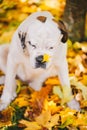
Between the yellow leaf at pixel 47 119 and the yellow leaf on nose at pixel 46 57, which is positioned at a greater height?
the yellow leaf on nose at pixel 46 57

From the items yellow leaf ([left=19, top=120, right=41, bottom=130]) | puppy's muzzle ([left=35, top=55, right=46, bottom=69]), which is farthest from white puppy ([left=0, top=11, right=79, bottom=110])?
yellow leaf ([left=19, top=120, right=41, bottom=130])

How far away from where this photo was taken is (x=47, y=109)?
2855mm

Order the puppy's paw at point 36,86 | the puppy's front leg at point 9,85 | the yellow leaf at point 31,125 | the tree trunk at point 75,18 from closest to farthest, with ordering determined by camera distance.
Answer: the yellow leaf at point 31,125, the puppy's front leg at point 9,85, the puppy's paw at point 36,86, the tree trunk at point 75,18

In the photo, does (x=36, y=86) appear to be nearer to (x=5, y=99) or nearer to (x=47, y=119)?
(x=5, y=99)

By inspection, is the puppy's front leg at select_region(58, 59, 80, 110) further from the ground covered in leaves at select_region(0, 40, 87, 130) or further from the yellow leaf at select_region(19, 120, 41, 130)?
the yellow leaf at select_region(19, 120, 41, 130)

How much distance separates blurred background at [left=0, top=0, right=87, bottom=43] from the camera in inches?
139

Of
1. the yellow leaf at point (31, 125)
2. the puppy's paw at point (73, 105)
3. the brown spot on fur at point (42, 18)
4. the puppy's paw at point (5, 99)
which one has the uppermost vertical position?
the brown spot on fur at point (42, 18)

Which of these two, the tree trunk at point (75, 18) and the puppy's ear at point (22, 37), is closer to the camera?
the puppy's ear at point (22, 37)

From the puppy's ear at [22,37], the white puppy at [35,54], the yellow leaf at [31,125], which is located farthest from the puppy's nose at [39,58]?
the yellow leaf at [31,125]

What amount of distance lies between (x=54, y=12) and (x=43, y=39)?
140cm

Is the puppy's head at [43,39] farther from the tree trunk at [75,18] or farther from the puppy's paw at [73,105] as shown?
the tree trunk at [75,18]

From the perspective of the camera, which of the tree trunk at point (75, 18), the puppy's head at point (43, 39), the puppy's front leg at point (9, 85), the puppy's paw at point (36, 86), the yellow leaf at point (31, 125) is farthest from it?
the tree trunk at point (75, 18)

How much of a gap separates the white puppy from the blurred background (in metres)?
0.54

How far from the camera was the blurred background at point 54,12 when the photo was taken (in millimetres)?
3525
